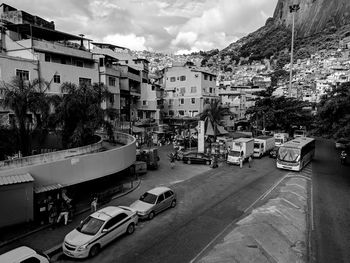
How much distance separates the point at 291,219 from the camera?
16000mm

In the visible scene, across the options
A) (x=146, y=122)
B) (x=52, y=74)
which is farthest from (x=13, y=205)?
(x=146, y=122)

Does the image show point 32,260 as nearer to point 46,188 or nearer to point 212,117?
point 46,188

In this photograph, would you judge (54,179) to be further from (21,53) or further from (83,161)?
(21,53)

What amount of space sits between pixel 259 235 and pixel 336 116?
16690 millimetres

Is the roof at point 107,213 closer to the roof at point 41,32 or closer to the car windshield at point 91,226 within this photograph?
the car windshield at point 91,226

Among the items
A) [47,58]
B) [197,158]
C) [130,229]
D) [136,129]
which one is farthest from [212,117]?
[130,229]

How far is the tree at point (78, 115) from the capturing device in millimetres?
20344

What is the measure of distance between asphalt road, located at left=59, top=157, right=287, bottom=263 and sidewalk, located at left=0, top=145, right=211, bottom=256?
Result: 1.47m

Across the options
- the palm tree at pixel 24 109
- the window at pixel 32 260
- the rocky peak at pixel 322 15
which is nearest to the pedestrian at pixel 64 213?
the window at pixel 32 260

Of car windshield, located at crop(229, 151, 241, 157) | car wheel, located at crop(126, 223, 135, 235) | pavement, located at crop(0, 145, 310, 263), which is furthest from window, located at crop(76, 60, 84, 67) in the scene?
car wheel, located at crop(126, 223, 135, 235)

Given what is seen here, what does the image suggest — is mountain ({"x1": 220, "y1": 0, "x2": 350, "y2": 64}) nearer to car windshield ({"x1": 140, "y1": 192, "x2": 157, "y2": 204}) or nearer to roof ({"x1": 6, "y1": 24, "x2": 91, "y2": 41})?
roof ({"x1": 6, "y1": 24, "x2": 91, "y2": 41})

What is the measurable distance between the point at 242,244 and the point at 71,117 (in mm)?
15561

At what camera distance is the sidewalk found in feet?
41.9

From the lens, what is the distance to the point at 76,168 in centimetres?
1700
